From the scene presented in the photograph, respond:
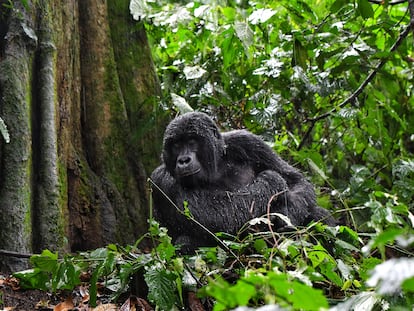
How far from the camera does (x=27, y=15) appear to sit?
3418 millimetres

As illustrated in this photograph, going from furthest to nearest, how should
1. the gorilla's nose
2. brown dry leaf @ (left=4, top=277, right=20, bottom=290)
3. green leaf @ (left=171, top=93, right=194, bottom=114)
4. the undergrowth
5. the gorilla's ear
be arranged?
green leaf @ (left=171, top=93, right=194, bottom=114) < the gorilla's ear < the gorilla's nose < brown dry leaf @ (left=4, top=277, right=20, bottom=290) < the undergrowth

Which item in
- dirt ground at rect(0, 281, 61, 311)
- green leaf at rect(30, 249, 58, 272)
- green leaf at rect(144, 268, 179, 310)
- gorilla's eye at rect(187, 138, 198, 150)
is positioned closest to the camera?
green leaf at rect(144, 268, 179, 310)

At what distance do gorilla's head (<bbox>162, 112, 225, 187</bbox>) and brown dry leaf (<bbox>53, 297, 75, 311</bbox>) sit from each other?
1.02 m

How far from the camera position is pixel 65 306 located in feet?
8.54

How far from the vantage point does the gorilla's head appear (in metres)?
3.35

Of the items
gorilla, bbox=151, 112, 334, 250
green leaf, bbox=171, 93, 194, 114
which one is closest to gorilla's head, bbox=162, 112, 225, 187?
gorilla, bbox=151, 112, 334, 250

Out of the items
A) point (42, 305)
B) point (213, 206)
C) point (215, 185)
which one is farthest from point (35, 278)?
point (215, 185)

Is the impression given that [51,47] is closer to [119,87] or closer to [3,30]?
[3,30]

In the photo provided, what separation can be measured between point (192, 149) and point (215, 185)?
30 cm

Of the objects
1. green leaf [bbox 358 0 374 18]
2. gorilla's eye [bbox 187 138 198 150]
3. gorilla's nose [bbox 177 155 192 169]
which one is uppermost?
green leaf [bbox 358 0 374 18]

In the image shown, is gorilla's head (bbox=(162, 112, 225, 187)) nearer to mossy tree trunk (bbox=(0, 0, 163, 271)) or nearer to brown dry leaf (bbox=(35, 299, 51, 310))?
mossy tree trunk (bbox=(0, 0, 163, 271))

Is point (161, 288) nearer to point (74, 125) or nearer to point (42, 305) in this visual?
point (42, 305)

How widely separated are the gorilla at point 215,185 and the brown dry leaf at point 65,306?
82 cm

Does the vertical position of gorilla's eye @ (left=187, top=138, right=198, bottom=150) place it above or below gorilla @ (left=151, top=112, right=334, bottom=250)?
above
